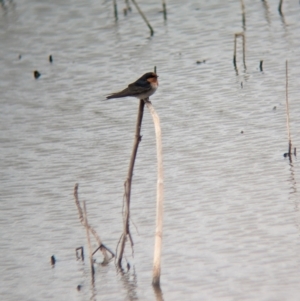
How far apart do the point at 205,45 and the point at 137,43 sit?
159 centimetres

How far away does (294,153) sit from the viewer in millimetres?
12133

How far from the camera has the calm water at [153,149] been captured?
30.9ft

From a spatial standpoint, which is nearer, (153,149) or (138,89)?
(138,89)

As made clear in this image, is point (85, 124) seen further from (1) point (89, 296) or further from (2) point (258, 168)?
(1) point (89, 296)

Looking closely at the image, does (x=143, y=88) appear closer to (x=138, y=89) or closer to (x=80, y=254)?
(x=138, y=89)

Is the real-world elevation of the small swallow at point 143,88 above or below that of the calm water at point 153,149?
above

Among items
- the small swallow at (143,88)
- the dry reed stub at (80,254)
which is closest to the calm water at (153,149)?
the dry reed stub at (80,254)

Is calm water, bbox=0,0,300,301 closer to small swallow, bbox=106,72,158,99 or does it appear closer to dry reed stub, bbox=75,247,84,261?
dry reed stub, bbox=75,247,84,261

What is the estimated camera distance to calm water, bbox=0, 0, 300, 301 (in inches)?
370

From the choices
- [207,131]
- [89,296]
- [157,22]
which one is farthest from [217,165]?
[157,22]

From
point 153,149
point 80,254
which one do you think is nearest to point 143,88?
point 80,254

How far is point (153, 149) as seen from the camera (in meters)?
13.2

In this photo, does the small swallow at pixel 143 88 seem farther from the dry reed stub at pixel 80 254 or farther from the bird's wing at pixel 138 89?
the dry reed stub at pixel 80 254

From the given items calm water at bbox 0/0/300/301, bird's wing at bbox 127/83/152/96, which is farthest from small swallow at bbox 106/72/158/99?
calm water at bbox 0/0/300/301
